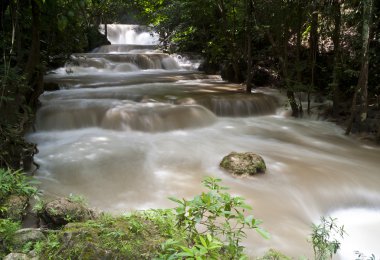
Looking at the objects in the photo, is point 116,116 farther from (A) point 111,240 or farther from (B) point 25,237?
(A) point 111,240

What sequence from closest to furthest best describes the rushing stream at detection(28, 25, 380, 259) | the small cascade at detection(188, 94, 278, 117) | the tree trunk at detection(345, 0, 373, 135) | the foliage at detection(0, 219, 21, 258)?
the foliage at detection(0, 219, 21, 258), the rushing stream at detection(28, 25, 380, 259), the tree trunk at detection(345, 0, 373, 135), the small cascade at detection(188, 94, 278, 117)

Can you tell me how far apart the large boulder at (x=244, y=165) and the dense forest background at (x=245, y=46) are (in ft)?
9.66

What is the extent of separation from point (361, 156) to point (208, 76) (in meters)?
8.67

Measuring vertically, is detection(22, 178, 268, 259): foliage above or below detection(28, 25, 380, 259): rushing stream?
above

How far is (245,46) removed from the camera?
11781mm

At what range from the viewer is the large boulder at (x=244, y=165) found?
17.2 ft

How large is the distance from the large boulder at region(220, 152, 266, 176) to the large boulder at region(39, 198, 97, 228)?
8.66 feet

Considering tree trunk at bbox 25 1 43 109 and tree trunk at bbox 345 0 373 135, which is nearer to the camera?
tree trunk at bbox 25 1 43 109

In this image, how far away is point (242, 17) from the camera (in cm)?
1059

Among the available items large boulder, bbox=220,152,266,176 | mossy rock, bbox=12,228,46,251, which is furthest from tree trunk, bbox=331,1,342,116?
mossy rock, bbox=12,228,46,251

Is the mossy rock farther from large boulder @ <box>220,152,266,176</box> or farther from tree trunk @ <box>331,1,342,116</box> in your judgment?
tree trunk @ <box>331,1,342,116</box>

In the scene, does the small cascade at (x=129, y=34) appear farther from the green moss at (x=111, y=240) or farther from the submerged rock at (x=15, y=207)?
the green moss at (x=111, y=240)

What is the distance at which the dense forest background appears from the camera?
4.70 meters

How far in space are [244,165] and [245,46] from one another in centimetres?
740
